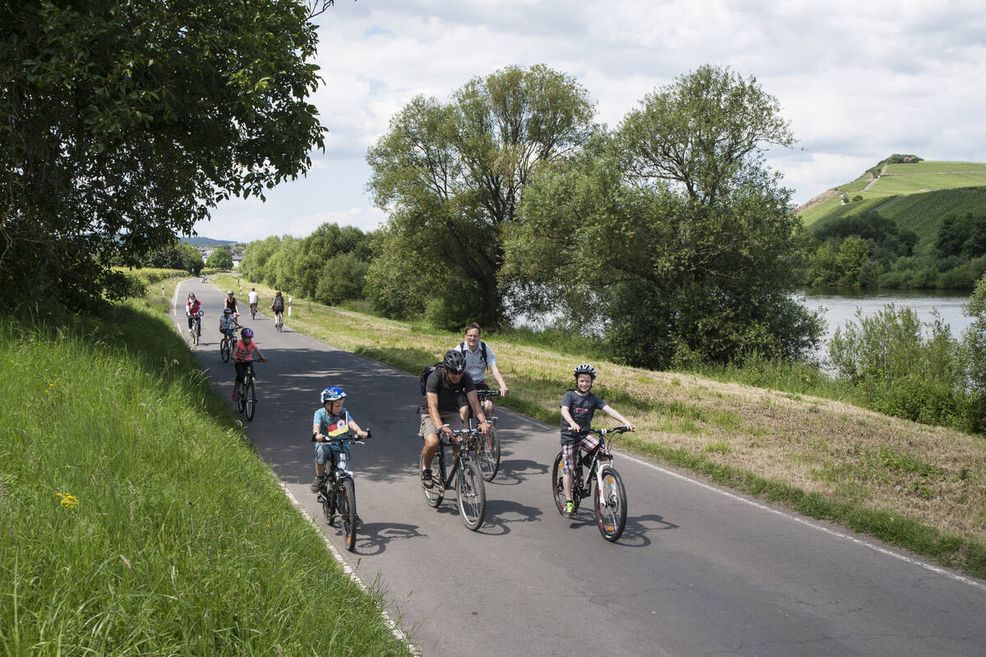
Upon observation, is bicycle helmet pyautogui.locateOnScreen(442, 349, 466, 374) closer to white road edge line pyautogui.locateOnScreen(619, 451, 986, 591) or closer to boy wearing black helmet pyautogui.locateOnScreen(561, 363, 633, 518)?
boy wearing black helmet pyautogui.locateOnScreen(561, 363, 633, 518)

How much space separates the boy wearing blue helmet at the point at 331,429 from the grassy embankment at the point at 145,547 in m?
0.66

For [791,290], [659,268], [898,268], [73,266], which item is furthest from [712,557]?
[898,268]

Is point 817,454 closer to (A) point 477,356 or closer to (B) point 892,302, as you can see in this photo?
(A) point 477,356

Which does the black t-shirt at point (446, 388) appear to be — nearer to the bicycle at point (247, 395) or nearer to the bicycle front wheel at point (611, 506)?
the bicycle front wheel at point (611, 506)

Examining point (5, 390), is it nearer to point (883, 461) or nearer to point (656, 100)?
point (883, 461)

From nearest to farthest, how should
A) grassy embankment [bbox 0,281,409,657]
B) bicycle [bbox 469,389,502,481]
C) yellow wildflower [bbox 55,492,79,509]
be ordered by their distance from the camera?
grassy embankment [bbox 0,281,409,657]
yellow wildflower [bbox 55,492,79,509]
bicycle [bbox 469,389,502,481]

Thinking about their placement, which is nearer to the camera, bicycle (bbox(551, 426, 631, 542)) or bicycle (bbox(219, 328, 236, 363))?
bicycle (bbox(551, 426, 631, 542))

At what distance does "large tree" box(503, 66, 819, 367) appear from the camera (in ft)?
93.7

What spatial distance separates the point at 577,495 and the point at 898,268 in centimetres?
8236

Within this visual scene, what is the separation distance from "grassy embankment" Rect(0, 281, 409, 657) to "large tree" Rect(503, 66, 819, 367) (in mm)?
23251

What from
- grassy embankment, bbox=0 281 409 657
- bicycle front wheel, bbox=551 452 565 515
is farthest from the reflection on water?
grassy embankment, bbox=0 281 409 657

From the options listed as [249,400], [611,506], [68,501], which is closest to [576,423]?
[611,506]

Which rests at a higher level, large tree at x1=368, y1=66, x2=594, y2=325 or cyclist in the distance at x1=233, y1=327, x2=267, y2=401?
large tree at x1=368, y1=66, x2=594, y2=325

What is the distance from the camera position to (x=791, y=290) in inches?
1193
